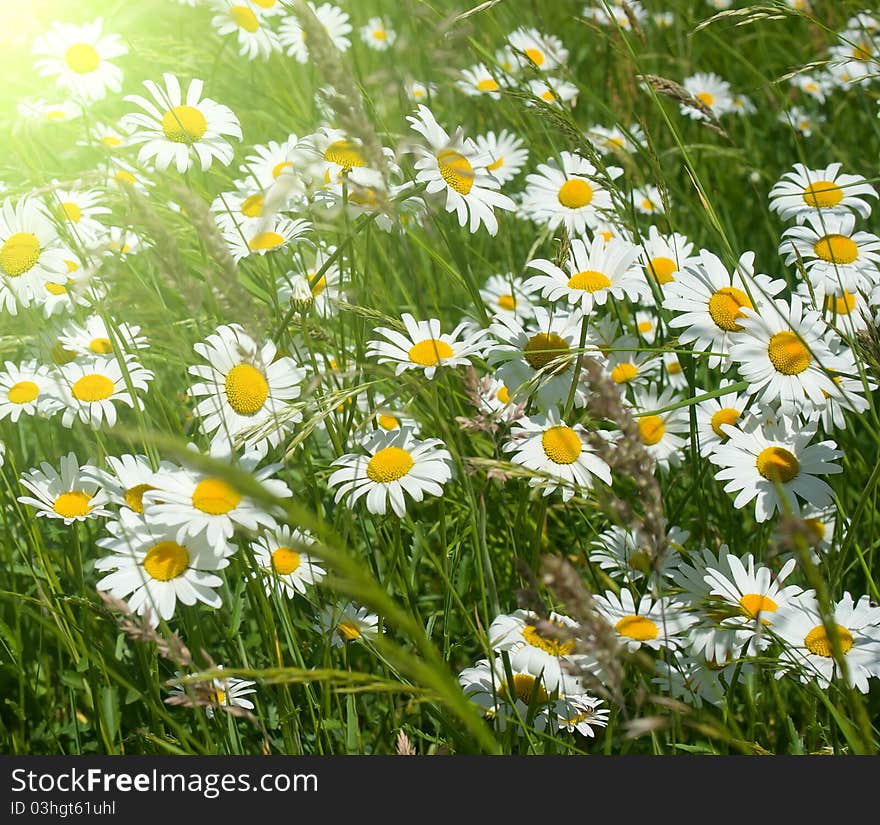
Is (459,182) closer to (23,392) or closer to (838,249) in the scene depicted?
(838,249)

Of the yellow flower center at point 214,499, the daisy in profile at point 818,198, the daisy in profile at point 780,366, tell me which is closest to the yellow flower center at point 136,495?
the yellow flower center at point 214,499

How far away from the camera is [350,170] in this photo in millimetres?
1683

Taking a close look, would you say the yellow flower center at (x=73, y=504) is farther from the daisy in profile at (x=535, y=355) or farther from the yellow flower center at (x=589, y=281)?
the yellow flower center at (x=589, y=281)

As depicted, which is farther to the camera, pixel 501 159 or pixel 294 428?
pixel 501 159

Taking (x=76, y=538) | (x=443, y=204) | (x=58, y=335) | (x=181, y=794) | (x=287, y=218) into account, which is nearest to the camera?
(x=181, y=794)

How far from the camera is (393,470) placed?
138 centimetres

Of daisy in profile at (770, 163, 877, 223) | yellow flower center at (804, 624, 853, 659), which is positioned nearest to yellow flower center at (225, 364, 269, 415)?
yellow flower center at (804, 624, 853, 659)

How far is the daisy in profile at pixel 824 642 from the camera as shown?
1246 millimetres

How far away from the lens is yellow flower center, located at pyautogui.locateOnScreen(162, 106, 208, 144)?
5.96 ft

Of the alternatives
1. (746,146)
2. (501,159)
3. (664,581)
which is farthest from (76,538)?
(746,146)

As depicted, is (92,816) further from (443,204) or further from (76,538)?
(443,204)

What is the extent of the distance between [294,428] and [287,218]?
0.51m

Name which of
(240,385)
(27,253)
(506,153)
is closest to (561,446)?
(240,385)

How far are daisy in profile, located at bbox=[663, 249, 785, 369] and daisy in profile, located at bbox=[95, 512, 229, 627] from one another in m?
0.80
